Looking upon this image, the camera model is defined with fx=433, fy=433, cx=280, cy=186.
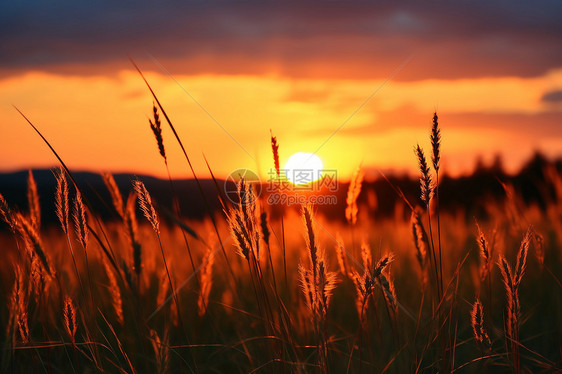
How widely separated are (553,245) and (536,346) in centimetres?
266

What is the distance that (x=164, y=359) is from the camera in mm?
1859

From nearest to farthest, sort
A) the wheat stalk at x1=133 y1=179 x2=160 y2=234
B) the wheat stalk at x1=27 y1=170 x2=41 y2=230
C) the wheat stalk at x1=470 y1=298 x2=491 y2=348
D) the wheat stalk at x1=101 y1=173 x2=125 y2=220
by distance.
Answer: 1. the wheat stalk at x1=133 y1=179 x2=160 y2=234
2. the wheat stalk at x1=470 y1=298 x2=491 y2=348
3. the wheat stalk at x1=101 y1=173 x2=125 y2=220
4. the wheat stalk at x1=27 y1=170 x2=41 y2=230

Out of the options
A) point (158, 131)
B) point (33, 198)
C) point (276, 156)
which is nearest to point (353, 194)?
point (276, 156)

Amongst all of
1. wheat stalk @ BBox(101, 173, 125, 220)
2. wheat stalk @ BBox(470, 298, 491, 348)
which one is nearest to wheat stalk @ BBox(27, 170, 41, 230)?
wheat stalk @ BBox(101, 173, 125, 220)

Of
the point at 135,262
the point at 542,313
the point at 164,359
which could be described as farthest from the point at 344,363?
the point at 542,313

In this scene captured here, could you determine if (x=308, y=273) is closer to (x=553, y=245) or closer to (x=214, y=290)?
(x=214, y=290)

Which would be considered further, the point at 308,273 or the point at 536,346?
the point at 536,346

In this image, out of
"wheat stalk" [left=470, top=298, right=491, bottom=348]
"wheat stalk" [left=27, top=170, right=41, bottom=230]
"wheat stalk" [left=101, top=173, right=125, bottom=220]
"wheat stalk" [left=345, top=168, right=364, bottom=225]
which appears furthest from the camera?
"wheat stalk" [left=345, top=168, right=364, bottom=225]

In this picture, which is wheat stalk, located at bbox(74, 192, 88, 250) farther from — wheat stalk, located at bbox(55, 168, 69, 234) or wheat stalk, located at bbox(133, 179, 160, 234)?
wheat stalk, located at bbox(133, 179, 160, 234)

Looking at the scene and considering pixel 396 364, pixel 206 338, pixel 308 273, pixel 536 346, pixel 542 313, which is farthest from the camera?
pixel 542 313

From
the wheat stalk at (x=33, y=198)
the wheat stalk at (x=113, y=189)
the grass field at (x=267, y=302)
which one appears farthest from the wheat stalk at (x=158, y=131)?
the wheat stalk at (x=33, y=198)

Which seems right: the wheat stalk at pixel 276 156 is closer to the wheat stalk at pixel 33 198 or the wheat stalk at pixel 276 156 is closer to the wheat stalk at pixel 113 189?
the wheat stalk at pixel 113 189

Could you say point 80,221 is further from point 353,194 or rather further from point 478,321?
point 478,321

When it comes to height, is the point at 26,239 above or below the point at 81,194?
below
